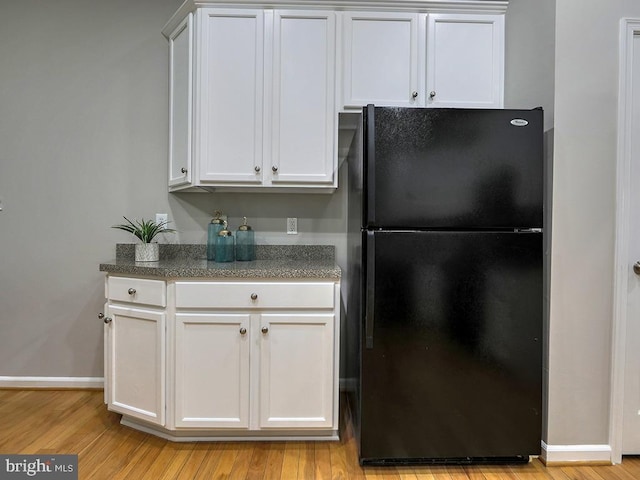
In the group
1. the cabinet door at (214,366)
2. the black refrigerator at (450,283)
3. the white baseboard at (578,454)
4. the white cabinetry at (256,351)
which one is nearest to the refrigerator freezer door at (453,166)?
the black refrigerator at (450,283)

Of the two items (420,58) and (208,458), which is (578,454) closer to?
(208,458)

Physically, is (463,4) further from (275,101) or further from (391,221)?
→ (391,221)

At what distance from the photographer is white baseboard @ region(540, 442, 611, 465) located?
1745 mm

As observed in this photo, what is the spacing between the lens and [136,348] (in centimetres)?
190

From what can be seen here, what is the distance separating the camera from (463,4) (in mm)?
2027

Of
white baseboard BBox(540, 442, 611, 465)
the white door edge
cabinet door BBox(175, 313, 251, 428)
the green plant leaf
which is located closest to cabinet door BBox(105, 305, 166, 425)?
cabinet door BBox(175, 313, 251, 428)

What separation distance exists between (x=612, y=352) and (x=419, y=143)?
4.31ft

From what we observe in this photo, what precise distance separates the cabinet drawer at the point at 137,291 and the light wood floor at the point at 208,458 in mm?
708

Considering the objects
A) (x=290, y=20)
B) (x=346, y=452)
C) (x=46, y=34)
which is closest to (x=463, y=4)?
(x=290, y=20)

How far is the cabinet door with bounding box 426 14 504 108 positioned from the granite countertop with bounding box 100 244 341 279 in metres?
1.08

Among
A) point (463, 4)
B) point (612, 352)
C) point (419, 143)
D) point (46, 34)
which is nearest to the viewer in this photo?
point (419, 143)

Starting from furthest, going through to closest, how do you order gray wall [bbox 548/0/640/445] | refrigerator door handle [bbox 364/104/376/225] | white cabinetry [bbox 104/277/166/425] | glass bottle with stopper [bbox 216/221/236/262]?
glass bottle with stopper [bbox 216/221/236/262], white cabinetry [bbox 104/277/166/425], gray wall [bbox 548/0/640/445], refrigerator door handle [bbox 364/104/376/225]

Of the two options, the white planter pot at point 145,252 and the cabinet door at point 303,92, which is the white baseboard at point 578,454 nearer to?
the cabinet door at point 303,92

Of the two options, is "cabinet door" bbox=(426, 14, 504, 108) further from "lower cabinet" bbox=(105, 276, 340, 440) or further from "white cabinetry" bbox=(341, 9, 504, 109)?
"lower cabinet" bbox=(105, 276, 340, 440)
